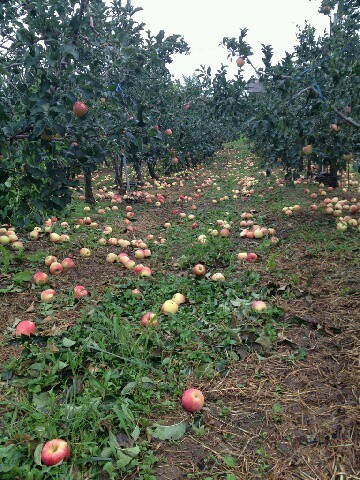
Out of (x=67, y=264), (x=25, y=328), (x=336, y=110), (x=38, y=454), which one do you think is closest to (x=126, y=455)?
(x=38, y=454)

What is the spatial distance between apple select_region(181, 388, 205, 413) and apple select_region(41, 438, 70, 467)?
0.62 m

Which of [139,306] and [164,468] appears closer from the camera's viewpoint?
[164,468]

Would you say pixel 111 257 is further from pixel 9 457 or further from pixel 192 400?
pixel 9 457

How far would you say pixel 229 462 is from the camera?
61.5 inches

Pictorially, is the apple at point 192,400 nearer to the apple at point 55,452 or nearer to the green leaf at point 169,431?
the green leaf at point 169,431

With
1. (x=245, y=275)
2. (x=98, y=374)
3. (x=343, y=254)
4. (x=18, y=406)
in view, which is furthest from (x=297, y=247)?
(x=18, y=406)

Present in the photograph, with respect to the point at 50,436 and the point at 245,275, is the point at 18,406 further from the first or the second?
the point at 245,275

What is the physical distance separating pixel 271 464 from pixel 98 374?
1051 mm

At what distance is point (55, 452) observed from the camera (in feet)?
5.02

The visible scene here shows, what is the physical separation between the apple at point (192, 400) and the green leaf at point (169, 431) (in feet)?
0.36

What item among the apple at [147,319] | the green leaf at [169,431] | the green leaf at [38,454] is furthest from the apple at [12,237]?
the green leaf at [169,431]

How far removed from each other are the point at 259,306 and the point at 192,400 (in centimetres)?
114

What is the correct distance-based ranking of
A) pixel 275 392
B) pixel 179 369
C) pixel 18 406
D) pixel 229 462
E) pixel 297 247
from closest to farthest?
pixel 229 462 → pixel 18 406 → pixel 275 392 → pixel 179 369 → pixel 297 247

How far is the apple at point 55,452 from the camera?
1.51 meters
